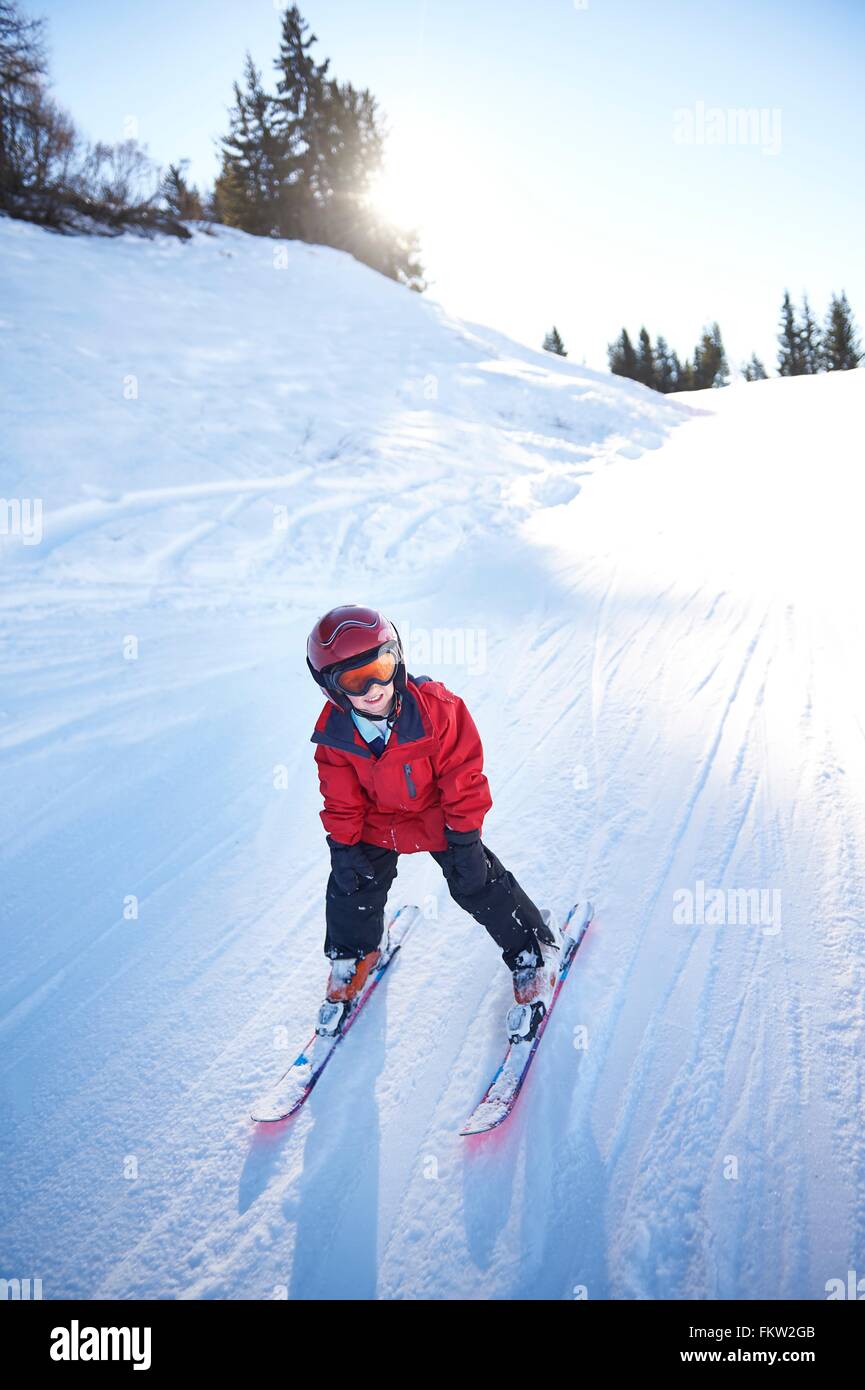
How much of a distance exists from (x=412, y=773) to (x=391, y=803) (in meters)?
0.16

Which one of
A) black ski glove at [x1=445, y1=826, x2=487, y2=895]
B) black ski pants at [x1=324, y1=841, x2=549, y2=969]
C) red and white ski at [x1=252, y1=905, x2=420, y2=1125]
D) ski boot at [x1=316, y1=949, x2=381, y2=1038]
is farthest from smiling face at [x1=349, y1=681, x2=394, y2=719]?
red and white ski at [x1=252, y1=905, x2=420, y2=1125]

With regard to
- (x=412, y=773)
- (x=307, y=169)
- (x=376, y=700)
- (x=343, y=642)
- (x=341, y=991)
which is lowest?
(x=341, y=991)

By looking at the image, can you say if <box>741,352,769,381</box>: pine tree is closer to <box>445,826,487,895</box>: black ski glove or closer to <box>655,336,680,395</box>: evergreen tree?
<box>655,336,680,395</box>: evergreen tree

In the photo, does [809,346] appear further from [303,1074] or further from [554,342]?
[303,1074]

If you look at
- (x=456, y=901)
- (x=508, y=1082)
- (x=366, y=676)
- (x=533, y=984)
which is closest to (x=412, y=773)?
(x=366, y=676)

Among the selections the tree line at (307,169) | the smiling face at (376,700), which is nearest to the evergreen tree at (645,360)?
the tree line at (307,169)

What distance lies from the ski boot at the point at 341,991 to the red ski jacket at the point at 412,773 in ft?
2.19

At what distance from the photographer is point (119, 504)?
315 inches

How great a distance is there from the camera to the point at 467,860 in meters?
2.69

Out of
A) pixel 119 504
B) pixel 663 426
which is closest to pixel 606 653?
pixel 119 504

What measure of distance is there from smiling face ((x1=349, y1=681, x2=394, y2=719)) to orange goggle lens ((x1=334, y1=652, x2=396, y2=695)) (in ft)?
0.07

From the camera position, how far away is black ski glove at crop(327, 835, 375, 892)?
2.79 meters

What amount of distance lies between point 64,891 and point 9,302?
477 inches

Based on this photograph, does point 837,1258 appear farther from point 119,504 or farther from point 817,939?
point 119,504
